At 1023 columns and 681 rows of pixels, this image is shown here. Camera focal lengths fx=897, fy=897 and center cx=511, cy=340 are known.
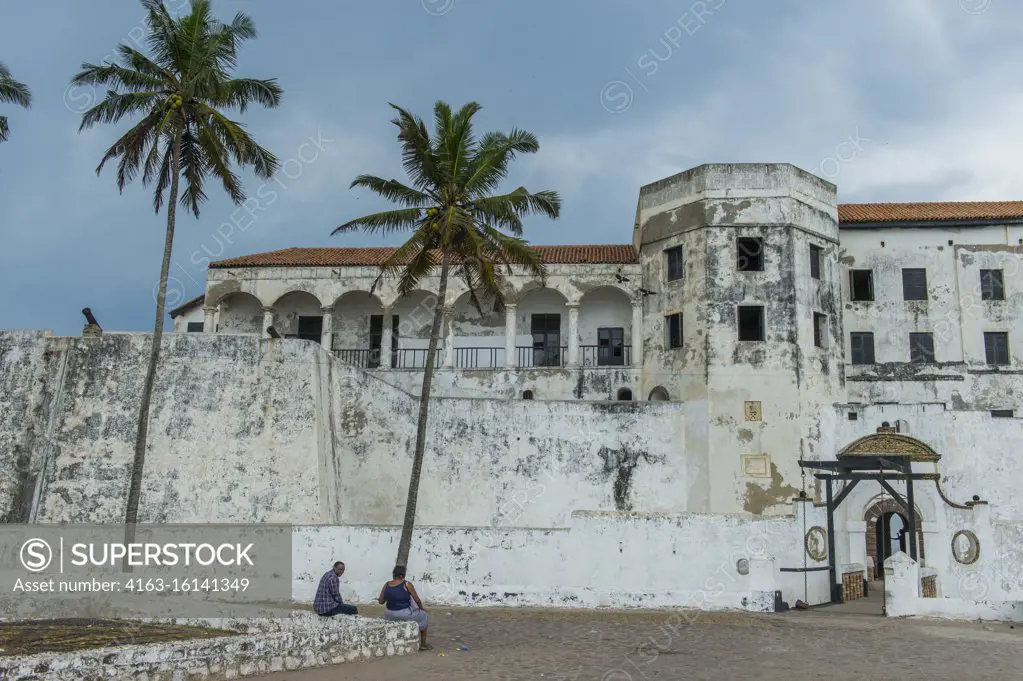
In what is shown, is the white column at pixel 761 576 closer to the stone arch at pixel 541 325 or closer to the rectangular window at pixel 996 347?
the stone arch at pixel 541 325

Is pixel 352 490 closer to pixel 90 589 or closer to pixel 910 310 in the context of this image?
pixel 90 589

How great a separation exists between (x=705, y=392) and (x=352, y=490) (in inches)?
415

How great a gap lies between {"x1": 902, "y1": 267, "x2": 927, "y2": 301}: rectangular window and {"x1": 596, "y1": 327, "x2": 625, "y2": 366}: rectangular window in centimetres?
989

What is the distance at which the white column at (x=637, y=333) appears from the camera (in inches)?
1154

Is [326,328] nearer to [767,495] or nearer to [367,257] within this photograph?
[367,257]

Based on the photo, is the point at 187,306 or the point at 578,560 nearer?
the point at 578,560

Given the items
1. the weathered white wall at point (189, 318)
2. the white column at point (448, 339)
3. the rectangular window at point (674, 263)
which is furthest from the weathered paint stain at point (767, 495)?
the weathered white wall at point (189, 318)

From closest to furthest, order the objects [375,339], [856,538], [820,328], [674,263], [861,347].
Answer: [856,538] → [820,328] → [674,263] → [861,347] → [375,339]

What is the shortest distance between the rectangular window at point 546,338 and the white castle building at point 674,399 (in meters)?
0.06

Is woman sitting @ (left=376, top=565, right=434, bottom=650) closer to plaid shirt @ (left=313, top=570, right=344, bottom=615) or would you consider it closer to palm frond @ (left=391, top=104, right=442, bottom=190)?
plaid shirt @ (left=313, top=570, right=344, bottom=615)

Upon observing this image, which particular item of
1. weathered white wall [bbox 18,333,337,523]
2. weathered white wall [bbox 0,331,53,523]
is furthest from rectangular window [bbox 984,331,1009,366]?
weathered white wall [bbox 0,331,53,523]

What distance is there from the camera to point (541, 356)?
105ft

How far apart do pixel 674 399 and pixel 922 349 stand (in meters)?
9.90

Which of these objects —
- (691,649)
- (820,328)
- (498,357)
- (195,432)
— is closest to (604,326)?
(498,357)
